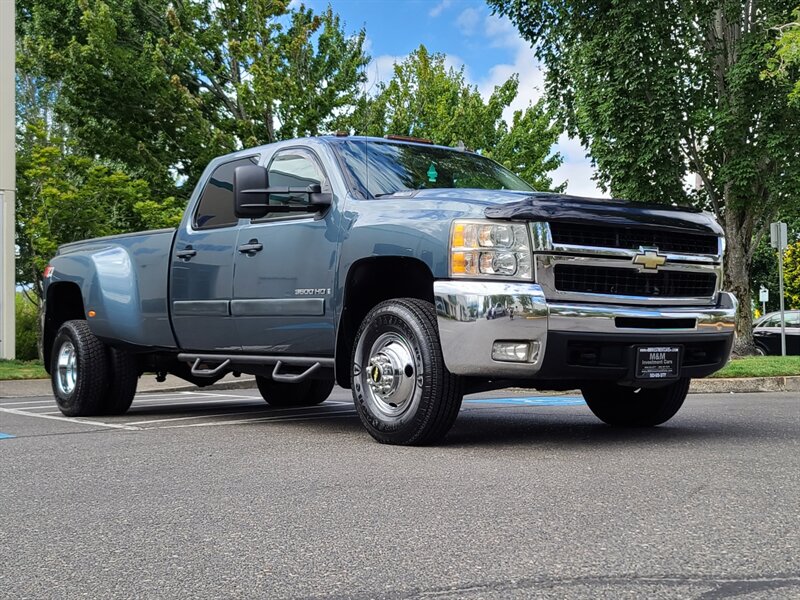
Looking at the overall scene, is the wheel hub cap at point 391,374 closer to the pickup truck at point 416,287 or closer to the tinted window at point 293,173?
the pickup truck at point 416,287

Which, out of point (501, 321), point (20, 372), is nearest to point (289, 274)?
point (501, 321)

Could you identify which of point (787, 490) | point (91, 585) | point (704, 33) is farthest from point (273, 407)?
point (704, 33)

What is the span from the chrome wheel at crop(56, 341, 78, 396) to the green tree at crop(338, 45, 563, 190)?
61.0ft

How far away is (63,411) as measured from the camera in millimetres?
9102

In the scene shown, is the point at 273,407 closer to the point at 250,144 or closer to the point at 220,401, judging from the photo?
the point at 220,401

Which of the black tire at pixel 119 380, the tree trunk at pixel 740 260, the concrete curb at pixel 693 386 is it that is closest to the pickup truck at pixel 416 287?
the black tire at pixel 119 380

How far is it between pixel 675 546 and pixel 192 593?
5.38 ft

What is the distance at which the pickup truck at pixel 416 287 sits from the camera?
5.88m

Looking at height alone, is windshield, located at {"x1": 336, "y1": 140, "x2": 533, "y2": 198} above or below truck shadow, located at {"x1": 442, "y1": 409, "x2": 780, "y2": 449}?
above

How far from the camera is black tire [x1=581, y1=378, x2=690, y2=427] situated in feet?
23.9

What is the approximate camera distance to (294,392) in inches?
407

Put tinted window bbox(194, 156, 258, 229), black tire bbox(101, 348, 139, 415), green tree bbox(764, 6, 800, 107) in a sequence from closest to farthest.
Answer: tinted window bbox(194, 156, 258, 229) < black tire bbox(101, 348, 139, 415) < green tree bbox(764, 6, 800, 107)

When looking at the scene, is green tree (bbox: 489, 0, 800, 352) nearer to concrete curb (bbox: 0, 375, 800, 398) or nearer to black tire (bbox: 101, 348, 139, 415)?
concrete curb (bbox: 0, 375, 800, 398)

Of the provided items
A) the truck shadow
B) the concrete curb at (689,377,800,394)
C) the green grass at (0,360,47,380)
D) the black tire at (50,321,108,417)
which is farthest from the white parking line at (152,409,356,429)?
the green grass at (0,360,47,380)
